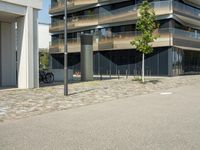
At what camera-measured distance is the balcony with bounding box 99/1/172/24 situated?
125 ft

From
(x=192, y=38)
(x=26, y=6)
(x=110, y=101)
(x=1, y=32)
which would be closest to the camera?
(x=110, y=101)

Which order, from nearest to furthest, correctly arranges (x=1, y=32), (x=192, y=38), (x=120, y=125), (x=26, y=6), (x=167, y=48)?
(x=120, y=125) → (x=26, y=6) → (x=1, y=32) → (x=167, y=48) → (x=192, y=38)

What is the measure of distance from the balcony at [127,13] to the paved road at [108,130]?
26.5m

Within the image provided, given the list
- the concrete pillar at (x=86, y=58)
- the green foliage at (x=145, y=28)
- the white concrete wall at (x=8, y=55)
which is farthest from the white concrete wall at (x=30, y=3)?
the concrete pillar at (x=86, y=58)

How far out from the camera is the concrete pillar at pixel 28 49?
68.0ft

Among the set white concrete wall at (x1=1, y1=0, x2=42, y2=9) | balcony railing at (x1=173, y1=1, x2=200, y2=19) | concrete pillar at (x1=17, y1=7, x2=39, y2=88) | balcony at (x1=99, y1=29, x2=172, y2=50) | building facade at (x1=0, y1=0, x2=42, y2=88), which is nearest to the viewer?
white concrete wall at (x1=1, y1=0, x2=42, y2=9)

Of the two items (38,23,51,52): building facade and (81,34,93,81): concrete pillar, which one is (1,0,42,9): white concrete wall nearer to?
(81,34,93,81): concrete pillar

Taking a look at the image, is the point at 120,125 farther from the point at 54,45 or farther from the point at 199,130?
the point at 54,45

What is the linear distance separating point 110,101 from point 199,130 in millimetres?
7238

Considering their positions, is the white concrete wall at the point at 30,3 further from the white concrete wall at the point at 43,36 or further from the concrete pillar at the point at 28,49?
the white concrete wall at the point at 43,36

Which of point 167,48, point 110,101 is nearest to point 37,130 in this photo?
point 110,101

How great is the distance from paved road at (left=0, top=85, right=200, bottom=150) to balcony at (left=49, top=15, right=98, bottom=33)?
34774 mm

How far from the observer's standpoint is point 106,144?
24.3 feet

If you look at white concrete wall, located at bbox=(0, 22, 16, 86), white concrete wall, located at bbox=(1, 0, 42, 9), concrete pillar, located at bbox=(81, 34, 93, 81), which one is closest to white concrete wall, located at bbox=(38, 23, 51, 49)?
concrete pillar, located at bbox=(81, 34, 93, 81)
